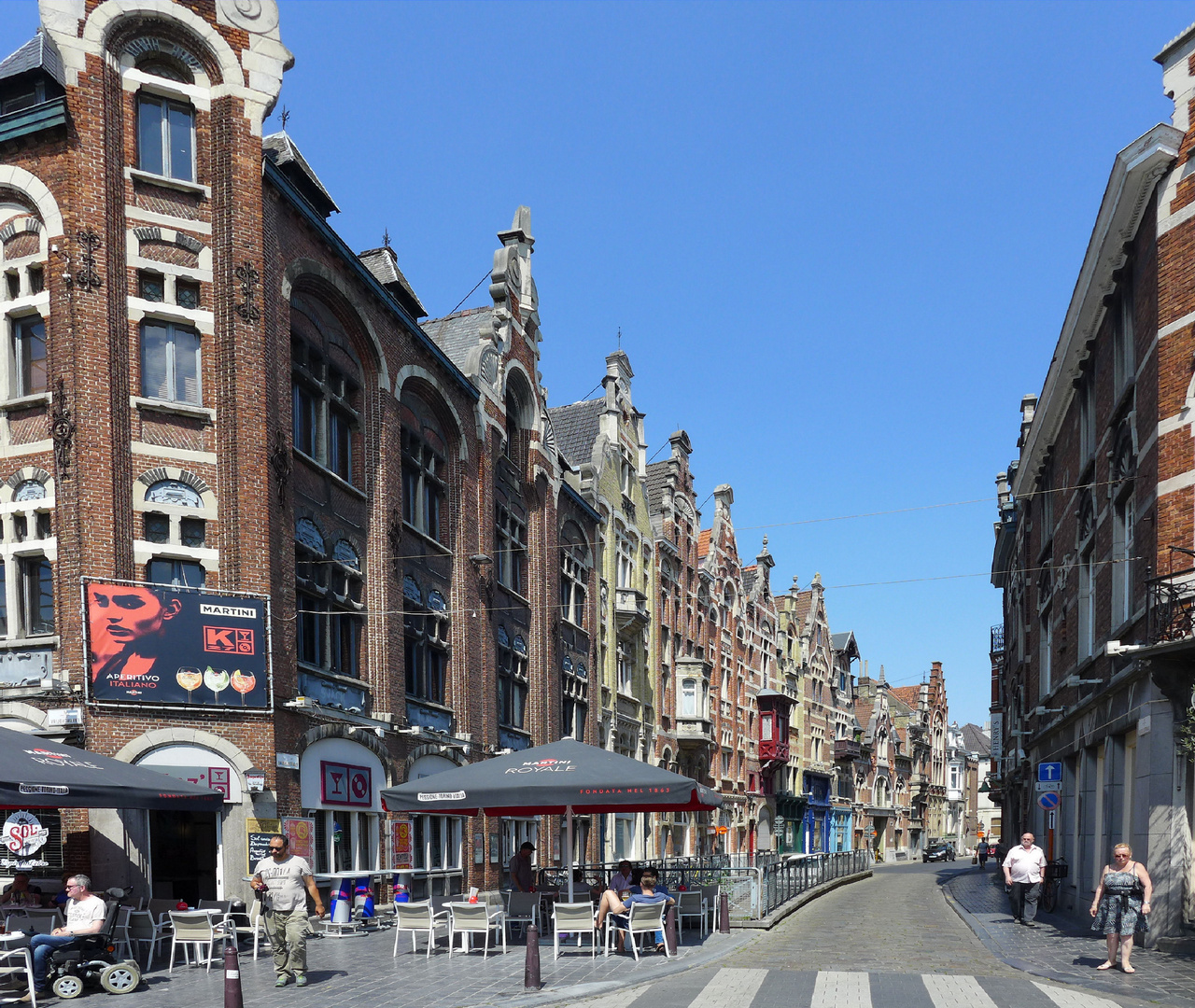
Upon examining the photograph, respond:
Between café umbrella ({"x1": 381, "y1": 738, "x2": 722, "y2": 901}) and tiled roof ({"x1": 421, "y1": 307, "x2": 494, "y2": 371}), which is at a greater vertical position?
tiled roof ({"x1": 421, "y1": 307, "x2": 494, "y2": 371})

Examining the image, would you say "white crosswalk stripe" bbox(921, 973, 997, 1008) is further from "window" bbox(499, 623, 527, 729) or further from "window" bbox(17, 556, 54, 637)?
"window" bbox(499, 623, 527, 729)

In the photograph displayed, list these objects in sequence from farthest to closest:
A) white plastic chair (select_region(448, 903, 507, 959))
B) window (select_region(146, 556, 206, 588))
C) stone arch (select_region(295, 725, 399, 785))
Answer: stone arch (select_region(295, 725, 399, 785))
window (select_region(146, 556, 206, 588))
white plastic chair (select_region(448, 903, 507, 959))

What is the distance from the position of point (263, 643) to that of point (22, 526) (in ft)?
13.7

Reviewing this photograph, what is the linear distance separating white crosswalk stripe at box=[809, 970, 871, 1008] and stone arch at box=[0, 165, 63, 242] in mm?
15875

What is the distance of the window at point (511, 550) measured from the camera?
31.9 metres

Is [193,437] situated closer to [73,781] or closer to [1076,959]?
[73,781]

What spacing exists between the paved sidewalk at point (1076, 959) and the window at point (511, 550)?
1398 centimetres

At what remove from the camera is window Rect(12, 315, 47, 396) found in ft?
65.4

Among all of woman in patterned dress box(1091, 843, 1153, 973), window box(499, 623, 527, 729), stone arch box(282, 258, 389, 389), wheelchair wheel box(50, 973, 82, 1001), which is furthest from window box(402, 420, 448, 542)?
woman in patterned dress box(1091, 843, 1153, 973)

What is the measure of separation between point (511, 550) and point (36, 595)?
1486 cm

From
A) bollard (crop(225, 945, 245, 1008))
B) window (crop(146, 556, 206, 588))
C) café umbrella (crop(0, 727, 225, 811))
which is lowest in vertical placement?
bollard (crop(225, 945, 245, 1008))

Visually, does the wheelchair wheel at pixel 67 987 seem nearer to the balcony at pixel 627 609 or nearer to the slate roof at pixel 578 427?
the balcony at pixel 627 609

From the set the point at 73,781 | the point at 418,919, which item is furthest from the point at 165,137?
the point at 418,919

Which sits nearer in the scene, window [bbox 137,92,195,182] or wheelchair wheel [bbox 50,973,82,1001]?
wheelchair wheel [bbox 50,973,82,1001]
